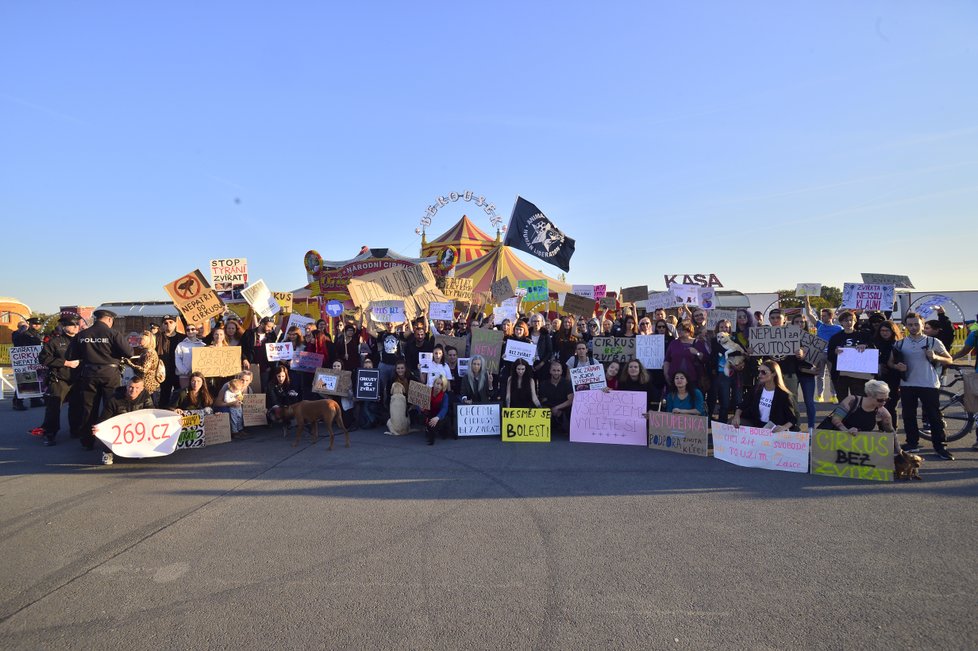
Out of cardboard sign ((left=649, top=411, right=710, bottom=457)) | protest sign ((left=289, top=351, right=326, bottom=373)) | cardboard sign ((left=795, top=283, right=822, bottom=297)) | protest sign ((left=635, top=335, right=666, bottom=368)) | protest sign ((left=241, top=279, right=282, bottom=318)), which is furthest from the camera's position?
cardboard sign ((left=795, top=283, right=822, bottom=297))

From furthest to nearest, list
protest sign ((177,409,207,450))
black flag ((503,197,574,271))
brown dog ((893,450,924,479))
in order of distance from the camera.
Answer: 1. black flag ((503,197,574,271))
2. protest sign ((177,409,207,450))
3. brown dog ((893,450,924,479))

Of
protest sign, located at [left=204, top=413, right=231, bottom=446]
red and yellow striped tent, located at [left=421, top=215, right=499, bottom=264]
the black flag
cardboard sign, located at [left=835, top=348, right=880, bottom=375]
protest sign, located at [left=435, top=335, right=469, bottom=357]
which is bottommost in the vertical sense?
protest sign, located at [left=204, top=413, right=231, bottom=446]

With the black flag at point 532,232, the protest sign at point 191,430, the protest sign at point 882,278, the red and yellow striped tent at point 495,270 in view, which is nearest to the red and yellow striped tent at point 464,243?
the red and yellow striped tent at point 495,270

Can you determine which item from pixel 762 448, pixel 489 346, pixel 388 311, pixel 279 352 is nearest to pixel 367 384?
pixel 279 352

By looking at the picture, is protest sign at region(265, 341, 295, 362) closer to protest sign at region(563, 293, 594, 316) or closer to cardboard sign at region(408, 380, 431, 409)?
cardboard sign at region(408, 380, 431, 409)

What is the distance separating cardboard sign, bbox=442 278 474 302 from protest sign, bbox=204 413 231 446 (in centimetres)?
828

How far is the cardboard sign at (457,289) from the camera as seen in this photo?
15648mm

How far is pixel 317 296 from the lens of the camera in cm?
2808

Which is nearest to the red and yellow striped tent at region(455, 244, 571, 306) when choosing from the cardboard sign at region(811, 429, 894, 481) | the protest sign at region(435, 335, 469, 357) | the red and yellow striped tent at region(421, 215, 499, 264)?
the red and yellow striped tent at region(421, 215, 499, 264)

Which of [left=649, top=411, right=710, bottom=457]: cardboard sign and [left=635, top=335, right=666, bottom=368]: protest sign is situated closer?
[left=649, top=411, right=710, bottom=457]: cardboard sign

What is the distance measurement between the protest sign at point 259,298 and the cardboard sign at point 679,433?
818 cm

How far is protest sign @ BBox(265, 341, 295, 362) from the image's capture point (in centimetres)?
959

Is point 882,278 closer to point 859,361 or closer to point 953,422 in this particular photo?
point 953,422

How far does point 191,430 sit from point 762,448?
783 centimetres
